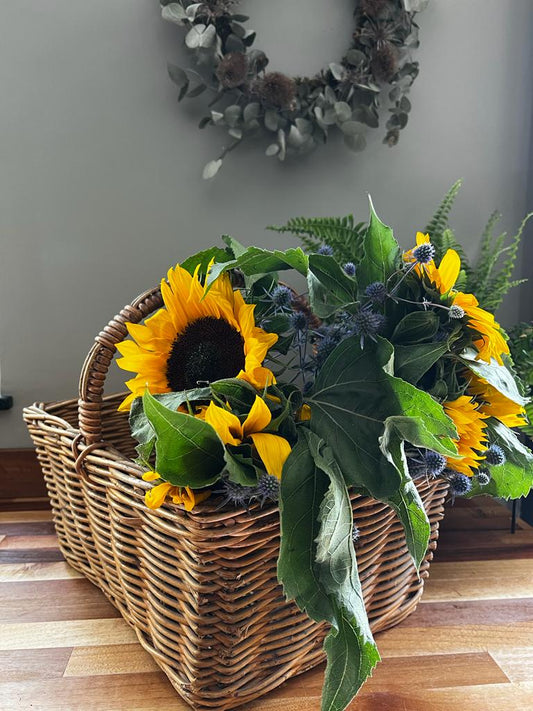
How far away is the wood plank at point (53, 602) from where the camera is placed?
69cm

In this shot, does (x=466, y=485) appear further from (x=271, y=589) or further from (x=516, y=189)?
(x=516, y=189)

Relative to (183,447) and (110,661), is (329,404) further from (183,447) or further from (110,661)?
(110,661)

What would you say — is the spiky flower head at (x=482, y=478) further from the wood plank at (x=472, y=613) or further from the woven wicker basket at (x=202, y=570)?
the wood plank at (x=472, y=613)

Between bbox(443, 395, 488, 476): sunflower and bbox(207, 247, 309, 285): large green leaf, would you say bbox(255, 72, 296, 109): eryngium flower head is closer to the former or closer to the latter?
bbox(207, 247, 309, 285): large green leaf

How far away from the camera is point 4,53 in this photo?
1.03 m

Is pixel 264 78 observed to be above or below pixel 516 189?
above

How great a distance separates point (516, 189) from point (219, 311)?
888 millimetres

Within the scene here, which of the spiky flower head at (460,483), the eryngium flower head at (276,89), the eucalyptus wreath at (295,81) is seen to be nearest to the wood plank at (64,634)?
the spiky flower head at (460,483)

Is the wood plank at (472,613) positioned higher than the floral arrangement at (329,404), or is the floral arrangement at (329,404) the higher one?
the floral arrangement at (329,404)

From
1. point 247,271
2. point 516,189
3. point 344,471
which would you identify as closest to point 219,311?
point 247,271

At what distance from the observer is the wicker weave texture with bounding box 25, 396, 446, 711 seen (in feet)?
1.59

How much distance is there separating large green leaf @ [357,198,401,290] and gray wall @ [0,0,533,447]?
0.57 meters

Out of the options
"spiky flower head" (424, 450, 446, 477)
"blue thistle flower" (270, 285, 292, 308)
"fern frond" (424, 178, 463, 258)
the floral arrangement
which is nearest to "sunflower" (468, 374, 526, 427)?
the floral arrangement

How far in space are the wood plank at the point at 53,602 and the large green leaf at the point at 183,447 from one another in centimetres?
36
